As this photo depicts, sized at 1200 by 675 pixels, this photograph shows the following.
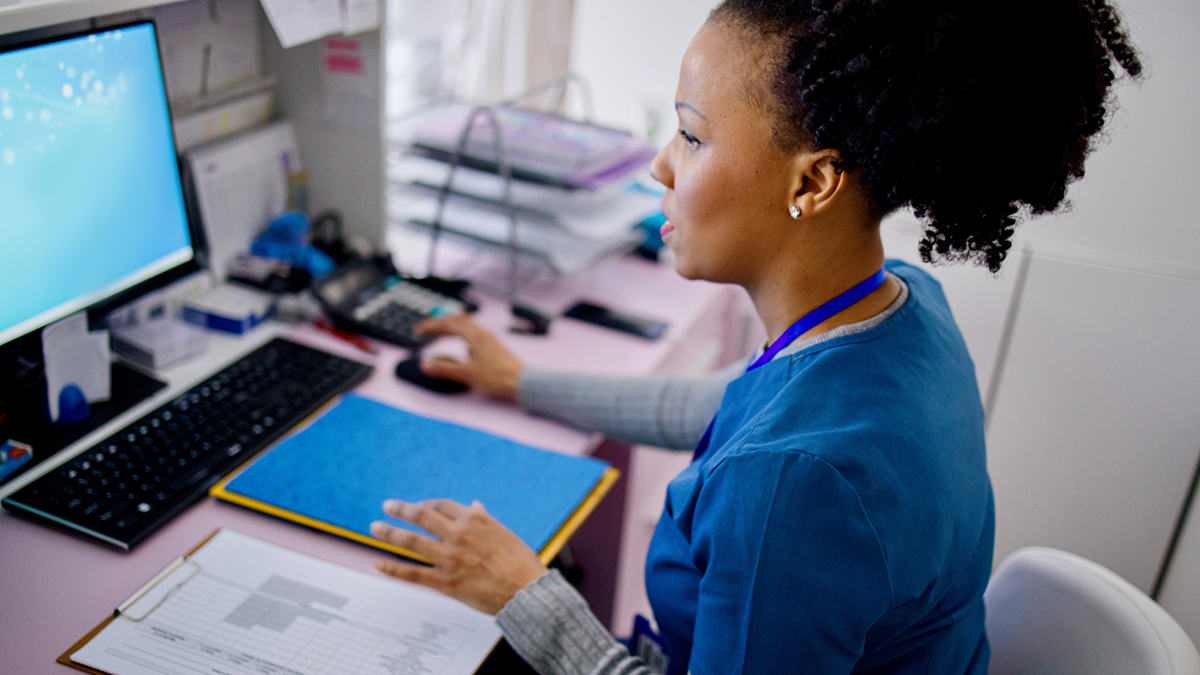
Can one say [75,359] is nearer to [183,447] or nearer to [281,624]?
[183,447]

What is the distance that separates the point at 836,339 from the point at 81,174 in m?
0.87

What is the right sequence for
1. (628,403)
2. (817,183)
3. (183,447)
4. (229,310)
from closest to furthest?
(817,183)
(183,447)
(628,403)
(229,310)

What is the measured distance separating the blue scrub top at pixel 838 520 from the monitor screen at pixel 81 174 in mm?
751

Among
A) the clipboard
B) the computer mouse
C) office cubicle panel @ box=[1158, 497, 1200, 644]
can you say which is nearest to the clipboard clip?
the clipboard

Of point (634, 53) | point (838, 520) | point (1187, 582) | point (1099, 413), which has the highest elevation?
point (634, 53)

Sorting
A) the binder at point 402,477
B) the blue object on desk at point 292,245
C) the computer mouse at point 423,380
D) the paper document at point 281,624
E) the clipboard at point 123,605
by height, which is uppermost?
the blue object on desk at point 292,245

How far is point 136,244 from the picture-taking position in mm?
1161

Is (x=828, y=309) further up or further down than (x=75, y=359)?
further up

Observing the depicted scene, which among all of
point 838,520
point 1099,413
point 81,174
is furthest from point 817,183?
point 1099,413

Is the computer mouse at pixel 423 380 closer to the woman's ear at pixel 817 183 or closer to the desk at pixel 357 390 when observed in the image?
the desk at pixel 357 390

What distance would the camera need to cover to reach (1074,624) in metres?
0.94

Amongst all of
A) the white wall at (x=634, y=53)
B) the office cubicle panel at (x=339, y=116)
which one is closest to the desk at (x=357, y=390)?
the office cubicle panel at (x=339, y=116)

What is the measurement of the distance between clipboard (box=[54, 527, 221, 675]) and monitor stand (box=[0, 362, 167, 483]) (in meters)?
0.24

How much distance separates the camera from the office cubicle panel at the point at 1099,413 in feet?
4.60
